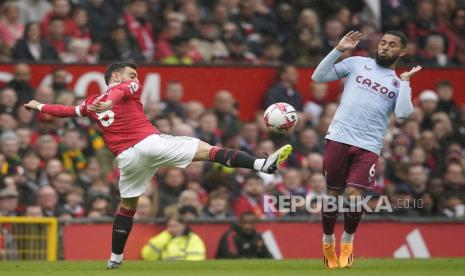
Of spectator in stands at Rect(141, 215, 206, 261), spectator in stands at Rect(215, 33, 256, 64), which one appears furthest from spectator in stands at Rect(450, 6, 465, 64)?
spectator in stands at Rect(141, 215, 206, 261)

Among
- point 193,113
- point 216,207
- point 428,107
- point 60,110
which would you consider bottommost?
point 216,207

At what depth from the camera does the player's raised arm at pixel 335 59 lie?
1378 centimetres

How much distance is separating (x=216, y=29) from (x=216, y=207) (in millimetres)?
4234

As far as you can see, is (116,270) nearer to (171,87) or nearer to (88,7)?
(171,87)

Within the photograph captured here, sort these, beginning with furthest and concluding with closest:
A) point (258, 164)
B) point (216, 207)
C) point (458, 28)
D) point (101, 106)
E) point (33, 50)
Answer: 1. point (458, 28)
2. point (33, 50)
3. point (216, 207)
4. point (258, 164)
5. point (101, 106)

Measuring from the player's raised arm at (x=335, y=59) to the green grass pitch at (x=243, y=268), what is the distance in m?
2.04

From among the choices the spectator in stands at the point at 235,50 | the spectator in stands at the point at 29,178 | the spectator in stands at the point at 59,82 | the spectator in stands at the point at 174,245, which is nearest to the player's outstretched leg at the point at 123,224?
the spectator in stands at the point at 174,245

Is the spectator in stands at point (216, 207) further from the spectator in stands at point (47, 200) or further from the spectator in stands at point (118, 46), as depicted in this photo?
the spectator in stands at point (118, 46)

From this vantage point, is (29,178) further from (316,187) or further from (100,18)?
(316,187)

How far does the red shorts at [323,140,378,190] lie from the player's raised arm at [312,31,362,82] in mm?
A: 700

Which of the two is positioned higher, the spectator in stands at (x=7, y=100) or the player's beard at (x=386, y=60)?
the player's beard at (x=386, y=60)

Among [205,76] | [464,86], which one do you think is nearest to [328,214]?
[205,76]

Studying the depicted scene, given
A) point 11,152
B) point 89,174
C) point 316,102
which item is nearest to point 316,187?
point 316,102

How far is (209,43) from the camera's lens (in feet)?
69.8
